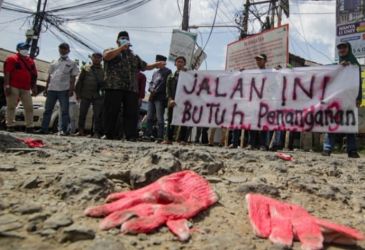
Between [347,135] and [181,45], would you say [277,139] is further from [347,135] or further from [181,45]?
[181,45]

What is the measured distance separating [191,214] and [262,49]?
8.49 meters

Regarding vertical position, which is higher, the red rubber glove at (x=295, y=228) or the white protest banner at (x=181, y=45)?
the white protest banner at (x=181, y=45)

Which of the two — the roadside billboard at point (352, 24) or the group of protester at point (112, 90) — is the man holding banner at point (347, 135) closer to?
the group of protester at point (112, 90)

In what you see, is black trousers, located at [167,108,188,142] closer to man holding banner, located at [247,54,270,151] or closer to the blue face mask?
man holding banner, located at [247,54,270,151]

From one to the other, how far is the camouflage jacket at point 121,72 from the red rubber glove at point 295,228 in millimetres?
4585

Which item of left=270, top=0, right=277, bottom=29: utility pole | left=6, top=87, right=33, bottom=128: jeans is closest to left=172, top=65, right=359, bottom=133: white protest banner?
left=6, top=87, right=33, bottom=128: jeans

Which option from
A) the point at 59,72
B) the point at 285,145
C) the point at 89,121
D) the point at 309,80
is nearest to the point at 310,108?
the point at 309,80

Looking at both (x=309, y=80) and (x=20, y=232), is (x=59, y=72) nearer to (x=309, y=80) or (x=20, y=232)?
(x=309, y=80)

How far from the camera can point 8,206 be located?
8.14 feet

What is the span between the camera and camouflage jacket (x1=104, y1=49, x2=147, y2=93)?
7102 mm

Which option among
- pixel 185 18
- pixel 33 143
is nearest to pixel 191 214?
pixel 33 143

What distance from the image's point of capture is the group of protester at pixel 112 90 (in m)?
7.11

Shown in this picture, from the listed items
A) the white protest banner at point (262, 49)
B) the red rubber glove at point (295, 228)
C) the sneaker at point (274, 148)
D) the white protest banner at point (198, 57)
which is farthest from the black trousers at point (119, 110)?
the white protest banner at point (198, 57)

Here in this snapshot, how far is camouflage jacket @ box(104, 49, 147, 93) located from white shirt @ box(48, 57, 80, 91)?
4.52ft
